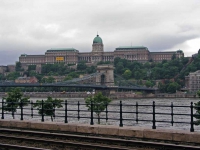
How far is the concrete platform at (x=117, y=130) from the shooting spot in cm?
1005

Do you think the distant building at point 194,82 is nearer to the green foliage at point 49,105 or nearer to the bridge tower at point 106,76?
the bridge tower at point 106,76

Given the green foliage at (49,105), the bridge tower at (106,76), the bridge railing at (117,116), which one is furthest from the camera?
the bridge tower at (106,76)

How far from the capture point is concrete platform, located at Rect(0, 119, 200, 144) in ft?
33.0

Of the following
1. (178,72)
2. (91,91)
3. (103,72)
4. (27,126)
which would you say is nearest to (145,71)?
(178,72)

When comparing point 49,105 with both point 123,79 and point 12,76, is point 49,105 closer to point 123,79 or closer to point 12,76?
point 123,79

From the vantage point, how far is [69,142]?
10.1m

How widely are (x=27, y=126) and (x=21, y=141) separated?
184 centimetres

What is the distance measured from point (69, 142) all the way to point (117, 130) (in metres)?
1.57

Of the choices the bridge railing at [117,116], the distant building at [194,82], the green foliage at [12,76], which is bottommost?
the bridge railing at [117,116]

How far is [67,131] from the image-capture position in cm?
1177

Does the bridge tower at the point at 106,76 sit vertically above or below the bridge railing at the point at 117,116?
above

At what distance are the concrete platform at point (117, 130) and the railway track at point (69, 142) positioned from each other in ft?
2.13

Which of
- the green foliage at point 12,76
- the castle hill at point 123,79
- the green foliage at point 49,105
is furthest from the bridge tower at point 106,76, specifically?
the green foliage at point 49,105

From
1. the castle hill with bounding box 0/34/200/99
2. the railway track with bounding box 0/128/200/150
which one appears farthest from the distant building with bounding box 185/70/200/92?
the railway track with bounding box 0/128/200/150
